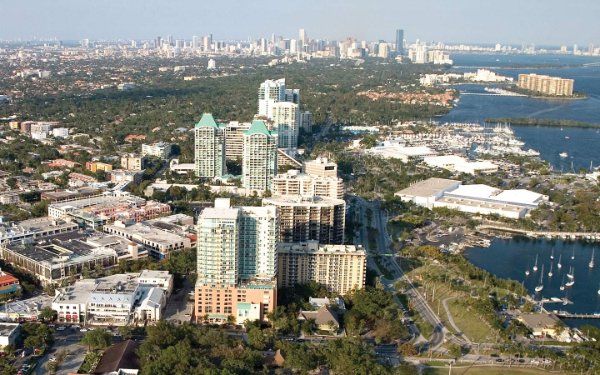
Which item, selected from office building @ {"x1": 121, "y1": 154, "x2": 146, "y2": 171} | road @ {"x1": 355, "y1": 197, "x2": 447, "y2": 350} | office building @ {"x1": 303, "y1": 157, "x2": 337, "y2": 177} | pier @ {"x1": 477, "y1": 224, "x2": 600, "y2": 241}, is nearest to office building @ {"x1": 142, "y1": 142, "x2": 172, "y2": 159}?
office building @ {"x1": 121, "y1": 154, "x2": 146, "y2": 171}

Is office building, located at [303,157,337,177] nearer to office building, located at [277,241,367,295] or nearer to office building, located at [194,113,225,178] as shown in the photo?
office building, located at [194,113,225,178]

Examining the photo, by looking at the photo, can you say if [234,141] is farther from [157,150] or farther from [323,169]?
[323,169]

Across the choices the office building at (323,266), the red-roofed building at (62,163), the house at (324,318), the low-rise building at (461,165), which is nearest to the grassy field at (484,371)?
the house at (324,318)

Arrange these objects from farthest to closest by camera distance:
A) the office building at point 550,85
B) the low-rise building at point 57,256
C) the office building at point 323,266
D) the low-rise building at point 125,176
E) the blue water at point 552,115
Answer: the office building at point 550,85 → the blue water at point 552,115 → the low-rise building at point 125,176 → the low-rise building at point 57,256 → the office building at point 323,266

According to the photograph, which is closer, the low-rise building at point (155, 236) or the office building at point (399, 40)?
the low-rise building at point (155, 236)

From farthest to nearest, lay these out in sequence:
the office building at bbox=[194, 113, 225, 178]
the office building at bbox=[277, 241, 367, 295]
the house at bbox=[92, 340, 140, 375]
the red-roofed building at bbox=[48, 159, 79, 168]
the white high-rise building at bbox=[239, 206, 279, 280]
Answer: the red-roofed building at bbox=[48, 159, 79, 168], the office building at bbox=[194, 113, 225, 178], the office building at bbox=[277, 241, 367, 295], the white high-rise building at bbox=[239, 206, 279, 280], the house at bbox=[92, 340, 140, 375]

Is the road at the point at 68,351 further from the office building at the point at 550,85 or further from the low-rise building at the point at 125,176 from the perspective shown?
the office building at the point at 550,85

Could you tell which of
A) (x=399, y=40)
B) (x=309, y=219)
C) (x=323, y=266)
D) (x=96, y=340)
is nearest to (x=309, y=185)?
(x=309, y=219)
